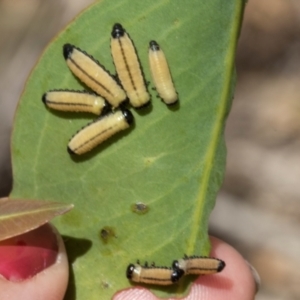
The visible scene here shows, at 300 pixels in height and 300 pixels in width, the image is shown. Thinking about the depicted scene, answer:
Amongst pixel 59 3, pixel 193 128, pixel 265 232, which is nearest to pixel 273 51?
pixel 265 232

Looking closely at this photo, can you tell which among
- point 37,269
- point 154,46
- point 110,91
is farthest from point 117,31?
point 37,269

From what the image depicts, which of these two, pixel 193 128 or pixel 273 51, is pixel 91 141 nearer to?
pixel 193 128

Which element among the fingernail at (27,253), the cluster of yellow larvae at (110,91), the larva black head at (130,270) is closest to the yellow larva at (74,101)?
the cluster of yellow larvae at (110,91)

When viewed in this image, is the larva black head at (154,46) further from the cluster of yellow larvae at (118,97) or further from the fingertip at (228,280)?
the fingertip at (228,280)

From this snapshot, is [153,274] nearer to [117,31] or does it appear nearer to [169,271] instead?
[169,271]

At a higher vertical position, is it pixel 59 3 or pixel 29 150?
pixel 59 3

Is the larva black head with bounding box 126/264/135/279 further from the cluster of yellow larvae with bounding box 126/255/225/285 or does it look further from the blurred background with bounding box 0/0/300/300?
the blurred background with bounding box 0/0/300/300

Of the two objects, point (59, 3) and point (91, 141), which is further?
point (59, 3)
